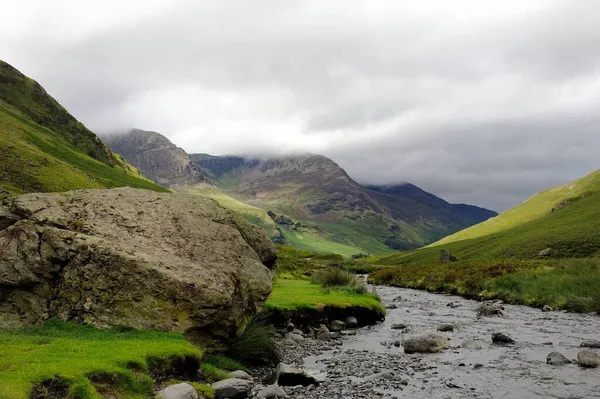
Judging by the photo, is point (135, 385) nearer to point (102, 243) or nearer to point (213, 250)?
point (102, 243)

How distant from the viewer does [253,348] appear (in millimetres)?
21109

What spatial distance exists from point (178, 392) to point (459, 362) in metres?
14.5

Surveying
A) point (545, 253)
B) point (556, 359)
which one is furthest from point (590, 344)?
point (545, 253)

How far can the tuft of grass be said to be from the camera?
20531mm

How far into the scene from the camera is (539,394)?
16297mm

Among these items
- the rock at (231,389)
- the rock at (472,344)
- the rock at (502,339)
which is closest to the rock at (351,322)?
the rock at (472,344)

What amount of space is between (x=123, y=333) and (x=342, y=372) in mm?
9755

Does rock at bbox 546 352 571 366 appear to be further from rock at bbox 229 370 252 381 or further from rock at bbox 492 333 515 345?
rock at bbox 229 370 252 381

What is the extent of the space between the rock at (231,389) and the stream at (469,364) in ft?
7.18

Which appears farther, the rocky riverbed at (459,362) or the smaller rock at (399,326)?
the smaller rock at (399,326)

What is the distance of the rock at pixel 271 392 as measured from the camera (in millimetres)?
16094

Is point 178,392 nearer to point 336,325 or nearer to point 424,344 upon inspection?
point 424,344

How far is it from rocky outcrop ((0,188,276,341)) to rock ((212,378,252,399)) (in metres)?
3.23

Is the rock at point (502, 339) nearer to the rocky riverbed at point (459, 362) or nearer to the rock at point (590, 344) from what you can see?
the rocky riverbed at point (459, 362)
